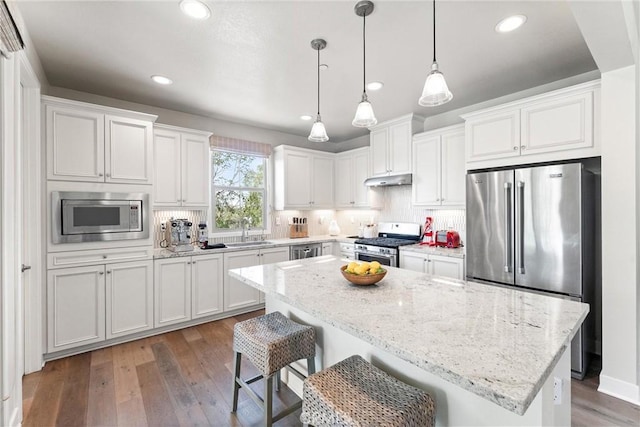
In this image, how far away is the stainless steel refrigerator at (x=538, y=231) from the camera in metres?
2.32

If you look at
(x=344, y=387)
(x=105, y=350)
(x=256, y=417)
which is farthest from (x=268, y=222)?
(x=344, y=387)

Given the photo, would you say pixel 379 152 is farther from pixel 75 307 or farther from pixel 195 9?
pixel 75 307

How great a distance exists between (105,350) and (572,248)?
13.9 ft

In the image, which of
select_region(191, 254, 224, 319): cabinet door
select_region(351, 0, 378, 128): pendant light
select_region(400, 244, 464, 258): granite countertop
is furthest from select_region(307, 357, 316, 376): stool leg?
select_region(191, 254, 224, 319): cabinet door

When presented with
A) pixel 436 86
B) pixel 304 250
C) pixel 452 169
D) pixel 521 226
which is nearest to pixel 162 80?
pixel 436 86

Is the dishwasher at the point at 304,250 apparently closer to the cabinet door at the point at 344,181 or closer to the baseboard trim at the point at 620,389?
the cabinet door at the point at 344,181

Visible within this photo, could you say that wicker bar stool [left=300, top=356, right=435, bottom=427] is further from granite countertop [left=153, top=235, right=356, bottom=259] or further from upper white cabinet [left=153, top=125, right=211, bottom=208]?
upper white cabinet [left=153, top=125, right=211, bottom=208]

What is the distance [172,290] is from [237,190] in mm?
1687

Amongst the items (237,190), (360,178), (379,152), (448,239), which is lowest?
(448,239)

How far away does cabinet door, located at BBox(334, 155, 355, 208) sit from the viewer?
4859 mm

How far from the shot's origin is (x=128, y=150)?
3.02 meters

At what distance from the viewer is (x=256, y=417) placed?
1.94 metres

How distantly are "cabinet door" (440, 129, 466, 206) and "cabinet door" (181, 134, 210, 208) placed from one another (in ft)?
9.59

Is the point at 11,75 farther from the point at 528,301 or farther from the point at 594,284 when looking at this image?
the point at 594,284
